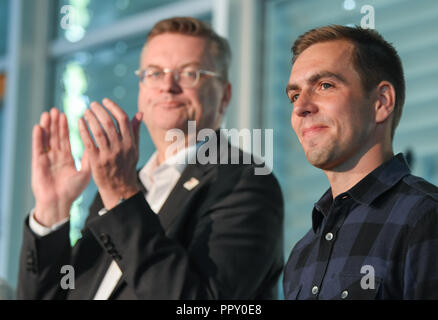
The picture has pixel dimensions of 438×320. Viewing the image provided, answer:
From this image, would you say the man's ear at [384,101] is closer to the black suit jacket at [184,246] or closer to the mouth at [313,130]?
the mouth at [313,130]

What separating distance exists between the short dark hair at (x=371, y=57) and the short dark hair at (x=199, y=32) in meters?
0.74

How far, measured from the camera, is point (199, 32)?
2.13m

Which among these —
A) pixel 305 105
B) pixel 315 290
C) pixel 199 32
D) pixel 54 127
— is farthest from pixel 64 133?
pixel 315 290

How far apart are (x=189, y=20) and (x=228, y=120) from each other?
0.89 metres

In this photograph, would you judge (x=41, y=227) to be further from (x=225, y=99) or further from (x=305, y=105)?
(x=305, y=105)

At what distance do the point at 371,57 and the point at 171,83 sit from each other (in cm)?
82

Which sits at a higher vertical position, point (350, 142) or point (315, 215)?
point (350, 142)

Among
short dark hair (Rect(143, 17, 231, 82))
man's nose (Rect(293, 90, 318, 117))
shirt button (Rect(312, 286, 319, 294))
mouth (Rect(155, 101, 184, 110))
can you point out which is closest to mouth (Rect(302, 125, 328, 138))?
man's nose (Rect(293, 90, 318, 117))

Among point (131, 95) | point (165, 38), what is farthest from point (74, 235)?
point (165, 38)

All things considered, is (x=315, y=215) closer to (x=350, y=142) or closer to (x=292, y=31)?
(x=350, y=142)

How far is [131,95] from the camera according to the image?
11.8ft

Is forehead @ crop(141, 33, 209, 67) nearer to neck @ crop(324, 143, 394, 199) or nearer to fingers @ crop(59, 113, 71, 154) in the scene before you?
fingers @ crop(59, 113, 71, 154)

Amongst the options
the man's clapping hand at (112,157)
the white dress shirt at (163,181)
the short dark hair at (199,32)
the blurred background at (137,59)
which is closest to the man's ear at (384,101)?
the blurred background at (137,59)

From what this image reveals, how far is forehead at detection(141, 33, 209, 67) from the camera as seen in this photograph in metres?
2.08
